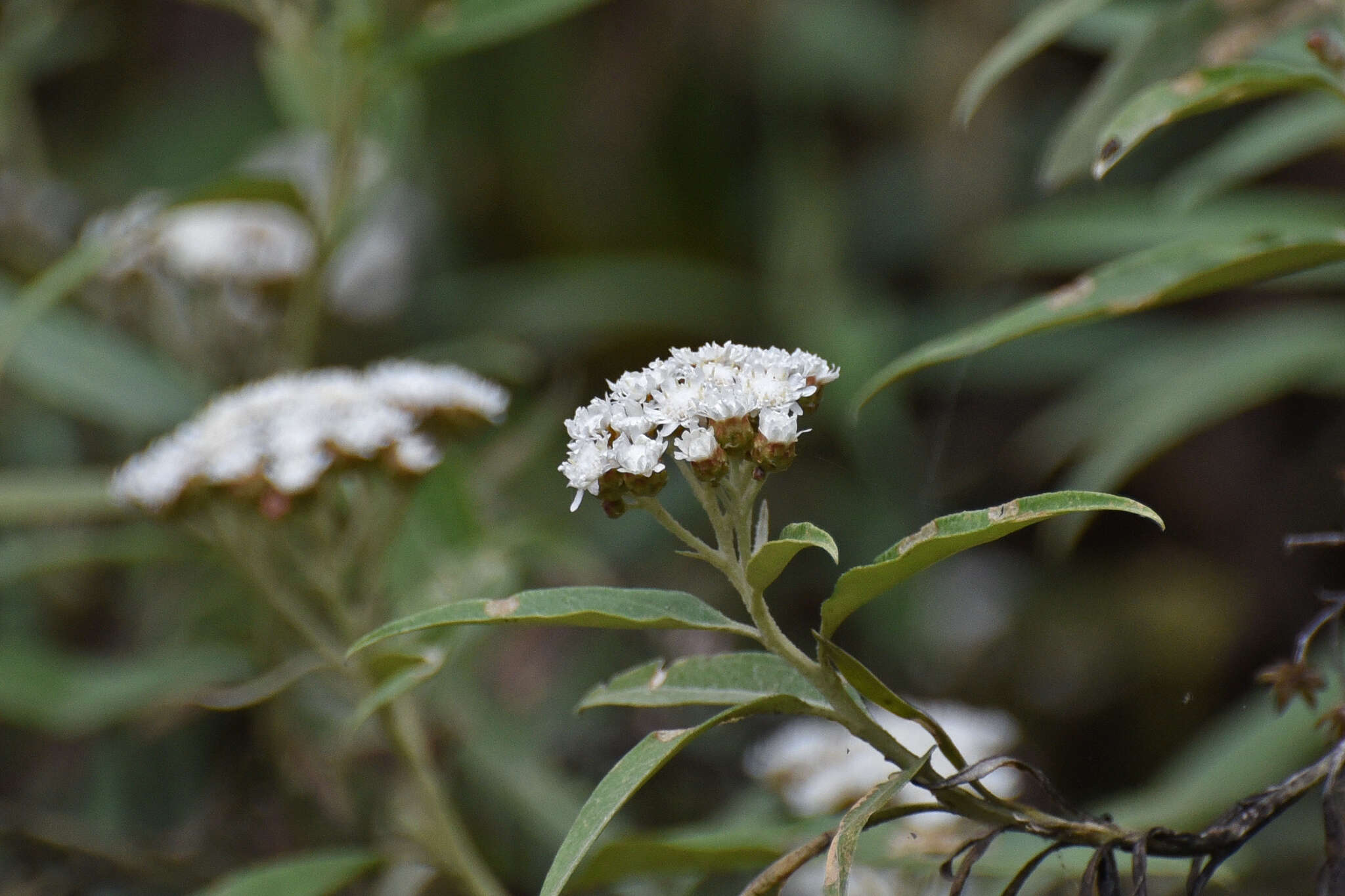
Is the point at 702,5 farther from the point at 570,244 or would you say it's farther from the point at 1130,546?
the point at 1130,546

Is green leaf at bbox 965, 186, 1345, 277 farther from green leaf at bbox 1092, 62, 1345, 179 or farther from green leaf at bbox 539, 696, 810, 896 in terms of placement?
green leaf at bbox 539, 696, 810, 896

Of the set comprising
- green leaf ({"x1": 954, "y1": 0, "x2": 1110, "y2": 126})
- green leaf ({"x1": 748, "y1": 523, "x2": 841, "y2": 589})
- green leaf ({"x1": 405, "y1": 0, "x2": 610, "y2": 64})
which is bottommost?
green leaf ({"x1": 748, "y1": 523, "x2": 841, "y2": 589})

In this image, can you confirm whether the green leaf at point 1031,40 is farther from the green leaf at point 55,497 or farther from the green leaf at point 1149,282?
the green leaf at point 55,497

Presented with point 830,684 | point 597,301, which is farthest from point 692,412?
point 597,301

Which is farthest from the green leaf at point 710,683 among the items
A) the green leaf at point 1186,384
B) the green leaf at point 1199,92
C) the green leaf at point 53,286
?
the green leaf at point 53,286

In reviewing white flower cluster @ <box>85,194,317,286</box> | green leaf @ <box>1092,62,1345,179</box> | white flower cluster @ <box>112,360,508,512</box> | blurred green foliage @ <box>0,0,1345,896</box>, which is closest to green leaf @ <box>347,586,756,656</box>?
blurred green foliage @ <box>0,0,1345,896</box>
